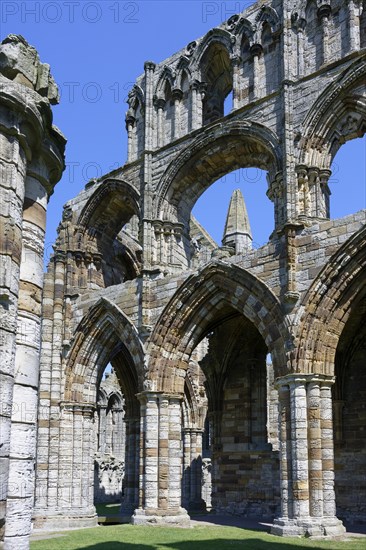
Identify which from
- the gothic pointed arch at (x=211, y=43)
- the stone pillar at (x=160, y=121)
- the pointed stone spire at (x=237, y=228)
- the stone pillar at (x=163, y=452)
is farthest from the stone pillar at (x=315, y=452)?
the pointed stone spire at (x=237, y=228)

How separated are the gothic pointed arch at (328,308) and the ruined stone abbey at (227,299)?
0.09 ft

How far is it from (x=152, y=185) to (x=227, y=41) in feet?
13.8

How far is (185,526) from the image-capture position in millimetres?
14891

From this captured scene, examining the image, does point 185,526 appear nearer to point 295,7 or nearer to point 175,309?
point 175,309

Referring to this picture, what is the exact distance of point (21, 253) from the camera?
234 inches

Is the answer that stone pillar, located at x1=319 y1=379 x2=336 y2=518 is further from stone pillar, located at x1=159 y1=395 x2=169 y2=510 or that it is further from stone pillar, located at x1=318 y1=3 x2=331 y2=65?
stone pillar, located at x1=318 y1=3 x2=331 y2=65

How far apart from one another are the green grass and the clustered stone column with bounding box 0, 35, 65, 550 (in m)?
6.51

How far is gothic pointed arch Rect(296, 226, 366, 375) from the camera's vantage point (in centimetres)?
1325

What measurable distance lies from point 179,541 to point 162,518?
8.59ft

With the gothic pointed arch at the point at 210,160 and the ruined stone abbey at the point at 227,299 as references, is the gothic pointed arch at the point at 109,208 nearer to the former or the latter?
the ruined stone abbey at the point at 227,299

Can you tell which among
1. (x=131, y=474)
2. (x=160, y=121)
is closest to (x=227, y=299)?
(x=160, y=121)

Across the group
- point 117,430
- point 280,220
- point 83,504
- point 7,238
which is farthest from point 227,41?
point 117,430

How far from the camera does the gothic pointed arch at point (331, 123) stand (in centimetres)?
1479

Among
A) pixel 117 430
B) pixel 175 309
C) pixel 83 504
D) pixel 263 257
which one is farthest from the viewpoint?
pixel 117 430
